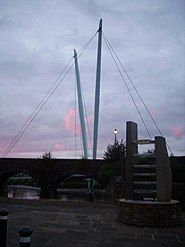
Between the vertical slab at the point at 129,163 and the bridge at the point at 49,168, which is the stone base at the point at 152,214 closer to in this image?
the vertical slab at the point at 129,163

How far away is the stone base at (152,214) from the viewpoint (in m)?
7.97

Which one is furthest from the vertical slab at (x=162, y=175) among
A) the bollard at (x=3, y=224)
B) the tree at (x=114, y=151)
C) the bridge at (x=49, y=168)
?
the bridge at (x=49, y=168)

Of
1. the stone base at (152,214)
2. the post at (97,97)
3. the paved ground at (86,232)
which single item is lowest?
the paved ground at (86,232)

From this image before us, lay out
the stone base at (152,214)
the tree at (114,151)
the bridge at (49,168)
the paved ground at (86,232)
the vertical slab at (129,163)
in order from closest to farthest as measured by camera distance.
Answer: the paved ground at (86,232) → the stone base at (152,214) → the vertical slab at (129,163) → the tree at (114,151) → the bridge at (49,168)

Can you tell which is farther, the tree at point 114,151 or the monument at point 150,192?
the tree at point 114,151

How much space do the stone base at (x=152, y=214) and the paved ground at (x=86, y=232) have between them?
0.76 ft

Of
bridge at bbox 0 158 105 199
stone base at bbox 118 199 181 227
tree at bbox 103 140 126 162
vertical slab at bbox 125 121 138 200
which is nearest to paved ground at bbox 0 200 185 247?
stone base at bbox 118 199 181 227

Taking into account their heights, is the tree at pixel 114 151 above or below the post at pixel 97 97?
below

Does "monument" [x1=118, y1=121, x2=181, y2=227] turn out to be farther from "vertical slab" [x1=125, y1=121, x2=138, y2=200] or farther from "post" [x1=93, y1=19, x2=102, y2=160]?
"post" [x1=93, y1=19, x2=102, y2=160]

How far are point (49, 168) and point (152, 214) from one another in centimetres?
3205

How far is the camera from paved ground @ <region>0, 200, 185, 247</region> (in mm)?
6086

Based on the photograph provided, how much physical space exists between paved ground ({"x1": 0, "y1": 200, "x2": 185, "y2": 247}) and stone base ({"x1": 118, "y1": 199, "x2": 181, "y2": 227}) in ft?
0.76

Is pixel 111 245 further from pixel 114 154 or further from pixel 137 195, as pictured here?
pixel 114 154

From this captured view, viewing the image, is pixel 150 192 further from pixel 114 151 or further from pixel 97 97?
pixel 97 97
